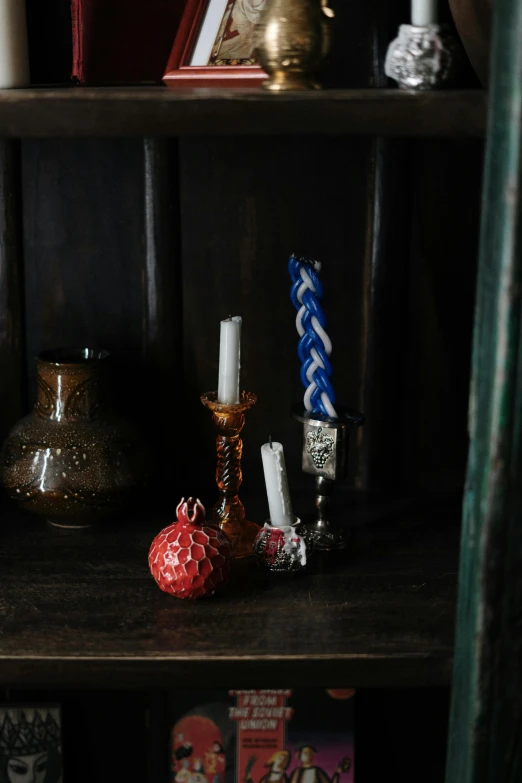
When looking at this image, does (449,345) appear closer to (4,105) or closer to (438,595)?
(438,595)

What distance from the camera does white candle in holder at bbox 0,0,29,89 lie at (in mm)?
816

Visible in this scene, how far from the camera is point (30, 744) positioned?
1.03 meters

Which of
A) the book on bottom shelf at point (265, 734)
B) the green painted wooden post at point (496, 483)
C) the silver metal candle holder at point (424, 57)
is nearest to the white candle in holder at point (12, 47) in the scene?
the silver metal candle holder at point (424, 57)

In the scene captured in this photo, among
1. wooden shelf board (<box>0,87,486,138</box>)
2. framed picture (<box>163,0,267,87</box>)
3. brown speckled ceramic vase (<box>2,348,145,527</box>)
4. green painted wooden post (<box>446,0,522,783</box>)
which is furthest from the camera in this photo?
brown speckled ceramic vase (<box>2,348,145,527</box>)

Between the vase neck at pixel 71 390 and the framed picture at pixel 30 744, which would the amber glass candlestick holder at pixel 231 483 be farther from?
the framed picture at pixel 30 744

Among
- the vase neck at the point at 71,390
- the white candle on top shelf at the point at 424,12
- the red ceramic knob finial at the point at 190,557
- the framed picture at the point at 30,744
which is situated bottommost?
the framed picture at the point at 30,744

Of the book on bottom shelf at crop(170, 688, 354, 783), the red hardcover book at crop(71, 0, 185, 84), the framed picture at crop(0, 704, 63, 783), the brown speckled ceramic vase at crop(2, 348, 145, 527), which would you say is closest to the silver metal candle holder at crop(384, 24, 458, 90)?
the red hardcover book at crop(71, 0, 185, 84)

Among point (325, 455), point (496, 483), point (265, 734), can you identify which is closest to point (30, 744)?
point (265, 734)

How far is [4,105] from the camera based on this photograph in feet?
2.42

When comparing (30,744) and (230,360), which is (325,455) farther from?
(30,744)

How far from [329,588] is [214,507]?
0.19 metres

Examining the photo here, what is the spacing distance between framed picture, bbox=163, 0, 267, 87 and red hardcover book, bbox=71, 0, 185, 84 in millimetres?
74

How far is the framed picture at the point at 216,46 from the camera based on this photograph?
0.84 m

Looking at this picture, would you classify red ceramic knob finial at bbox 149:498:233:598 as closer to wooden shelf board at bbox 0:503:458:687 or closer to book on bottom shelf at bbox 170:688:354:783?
wooden shelf board at bbox 0:503:458:687
